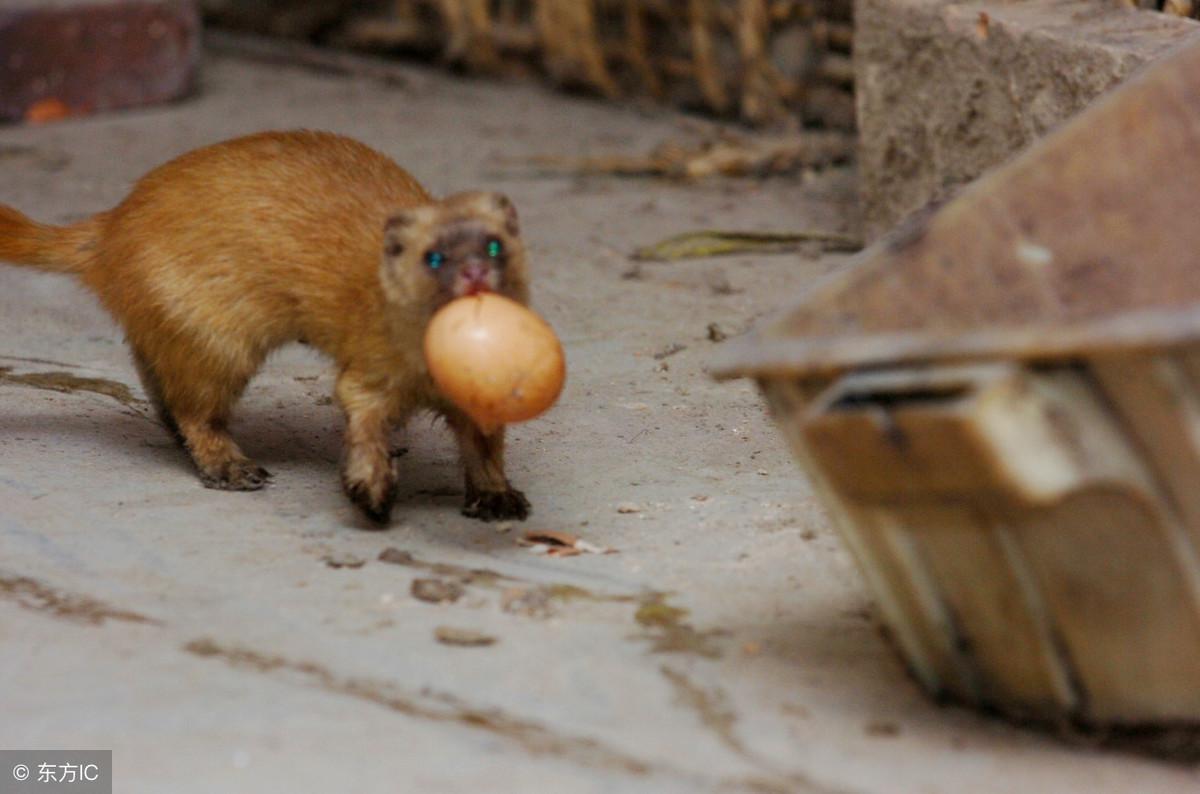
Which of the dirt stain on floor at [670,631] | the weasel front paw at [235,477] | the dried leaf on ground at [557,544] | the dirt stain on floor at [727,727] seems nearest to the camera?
the dirt stain on floor at [727,727]

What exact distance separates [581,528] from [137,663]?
1.18 meters

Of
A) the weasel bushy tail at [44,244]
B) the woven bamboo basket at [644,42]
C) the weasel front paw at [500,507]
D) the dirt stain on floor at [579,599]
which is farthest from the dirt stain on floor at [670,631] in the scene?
the woven bamboo basket at [644,42]

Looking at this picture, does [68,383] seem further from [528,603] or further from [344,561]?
[528,603]

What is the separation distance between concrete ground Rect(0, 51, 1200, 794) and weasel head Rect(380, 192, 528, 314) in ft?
1.97

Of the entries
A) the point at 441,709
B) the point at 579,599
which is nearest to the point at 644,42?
the point at 579,599

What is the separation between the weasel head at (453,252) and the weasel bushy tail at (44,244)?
115 cm

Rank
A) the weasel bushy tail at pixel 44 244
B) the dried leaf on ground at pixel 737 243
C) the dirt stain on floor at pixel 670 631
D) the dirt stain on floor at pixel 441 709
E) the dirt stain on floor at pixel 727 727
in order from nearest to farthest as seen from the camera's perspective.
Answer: the dirt stain on floor at pixel 727 727, the dirt stain on floor at pixel 441 709, the dirt stain on floor at pixel 670 631, the weasel bushy tail at pixel 44 244, the dried leaf on ground at pixel 737 243

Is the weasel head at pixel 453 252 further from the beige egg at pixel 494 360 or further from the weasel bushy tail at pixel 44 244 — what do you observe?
the weasel bushy tail at pixel 44 244

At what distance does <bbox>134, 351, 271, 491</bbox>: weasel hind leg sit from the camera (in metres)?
4.35

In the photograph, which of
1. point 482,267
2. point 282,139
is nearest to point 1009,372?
point 482,267

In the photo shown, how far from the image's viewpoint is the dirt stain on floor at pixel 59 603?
135 inches

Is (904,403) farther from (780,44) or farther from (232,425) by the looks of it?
(780,44)

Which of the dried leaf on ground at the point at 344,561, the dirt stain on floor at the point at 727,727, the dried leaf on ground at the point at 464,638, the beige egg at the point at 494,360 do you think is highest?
the beige egg at the point at 494,360

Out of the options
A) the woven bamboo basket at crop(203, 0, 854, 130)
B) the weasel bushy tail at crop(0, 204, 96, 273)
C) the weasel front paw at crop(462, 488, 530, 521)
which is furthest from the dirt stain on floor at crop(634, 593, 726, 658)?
the woven bamboo basket at crop(203, 0, 854, 130)
